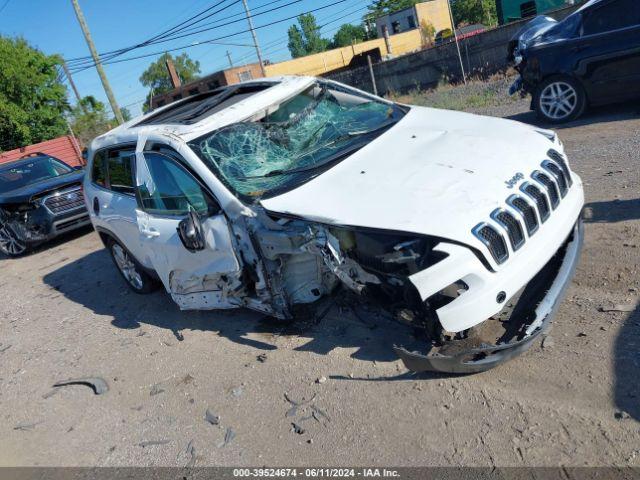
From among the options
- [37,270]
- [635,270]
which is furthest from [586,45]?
[37,270]

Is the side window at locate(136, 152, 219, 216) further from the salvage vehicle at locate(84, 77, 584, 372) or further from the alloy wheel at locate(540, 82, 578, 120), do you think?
the alloy wheel at locate(540, 82, 578, 120)

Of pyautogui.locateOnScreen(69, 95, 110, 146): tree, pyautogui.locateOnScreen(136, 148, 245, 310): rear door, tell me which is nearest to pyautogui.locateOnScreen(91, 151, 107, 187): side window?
pyautogui.locateOnScreen(136, 148, 245, 310): rear door

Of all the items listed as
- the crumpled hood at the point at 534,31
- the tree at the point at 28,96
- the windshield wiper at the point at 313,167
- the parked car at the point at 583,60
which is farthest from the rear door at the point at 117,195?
the tree at the point at 28,96

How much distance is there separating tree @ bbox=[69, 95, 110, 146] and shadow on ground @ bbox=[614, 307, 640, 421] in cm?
3040

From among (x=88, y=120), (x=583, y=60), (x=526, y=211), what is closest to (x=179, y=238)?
(x=526, y=211)

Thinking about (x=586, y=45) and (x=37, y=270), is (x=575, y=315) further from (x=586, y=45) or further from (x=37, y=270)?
(x=37, y=270)

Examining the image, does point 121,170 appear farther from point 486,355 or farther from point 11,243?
point 11,243

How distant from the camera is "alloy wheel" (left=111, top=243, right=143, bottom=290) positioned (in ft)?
18.8

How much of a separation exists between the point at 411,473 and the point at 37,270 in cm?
775

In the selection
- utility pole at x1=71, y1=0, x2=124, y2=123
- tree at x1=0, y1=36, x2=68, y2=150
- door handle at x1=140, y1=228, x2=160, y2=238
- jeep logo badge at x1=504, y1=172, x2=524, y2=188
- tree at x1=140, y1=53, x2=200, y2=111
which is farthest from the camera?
tree at x1=140, y1=53, x2=200, y2=111

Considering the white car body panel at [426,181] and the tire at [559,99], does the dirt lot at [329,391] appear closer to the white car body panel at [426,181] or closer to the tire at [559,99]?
the white car body panel at [426,181]

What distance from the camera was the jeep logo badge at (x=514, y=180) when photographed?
309 centimetres

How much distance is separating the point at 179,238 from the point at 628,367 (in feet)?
10.6

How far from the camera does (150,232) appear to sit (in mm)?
4457
